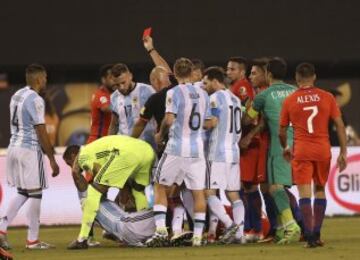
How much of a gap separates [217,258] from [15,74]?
11972 mm

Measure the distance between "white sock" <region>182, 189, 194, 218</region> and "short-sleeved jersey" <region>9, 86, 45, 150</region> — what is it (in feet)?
5.81

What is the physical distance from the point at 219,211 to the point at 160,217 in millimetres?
710

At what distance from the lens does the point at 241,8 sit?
2384 cm

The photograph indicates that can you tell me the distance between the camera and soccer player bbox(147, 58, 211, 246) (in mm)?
14000

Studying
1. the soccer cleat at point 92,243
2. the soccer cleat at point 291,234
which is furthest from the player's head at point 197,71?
the soccer cleat at point 92,243

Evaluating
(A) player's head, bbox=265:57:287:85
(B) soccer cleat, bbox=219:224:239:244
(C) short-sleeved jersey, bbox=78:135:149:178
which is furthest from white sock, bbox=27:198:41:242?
(A) player's head, bbox=265:57:287:85

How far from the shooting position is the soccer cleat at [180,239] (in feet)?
46.5

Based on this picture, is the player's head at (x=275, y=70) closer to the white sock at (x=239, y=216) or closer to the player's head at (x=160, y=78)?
the player's head at (x=160, y=78)

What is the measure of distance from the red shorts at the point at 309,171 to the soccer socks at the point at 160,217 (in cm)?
151

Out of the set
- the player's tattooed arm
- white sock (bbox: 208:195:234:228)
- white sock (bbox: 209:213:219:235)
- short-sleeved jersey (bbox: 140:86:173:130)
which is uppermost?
short-sleeved jersey (bbox: 140:86:173:130)

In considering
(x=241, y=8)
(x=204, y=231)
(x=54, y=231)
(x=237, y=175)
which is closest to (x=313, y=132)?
(x=237, y=175)

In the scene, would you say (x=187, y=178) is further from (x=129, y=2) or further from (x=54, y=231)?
(x=129, y=2)

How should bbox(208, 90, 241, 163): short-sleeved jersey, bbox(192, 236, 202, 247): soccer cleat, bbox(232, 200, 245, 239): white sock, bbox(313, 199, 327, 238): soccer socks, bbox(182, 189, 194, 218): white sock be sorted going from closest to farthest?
bbox(313, 199, 327, 238): soccer socks → bbox(192, 236, 202, 247): soccer cleat → bbox(208, 90, 241, 163): short-sleeved jersey → bbox(232, 200, 245, 239): white sock → bbox(182, 189, 194, 218): white sock

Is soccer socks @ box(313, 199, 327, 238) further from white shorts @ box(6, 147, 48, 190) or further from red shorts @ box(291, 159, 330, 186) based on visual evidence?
white shorts @ box(6, 147, 48, 190)
